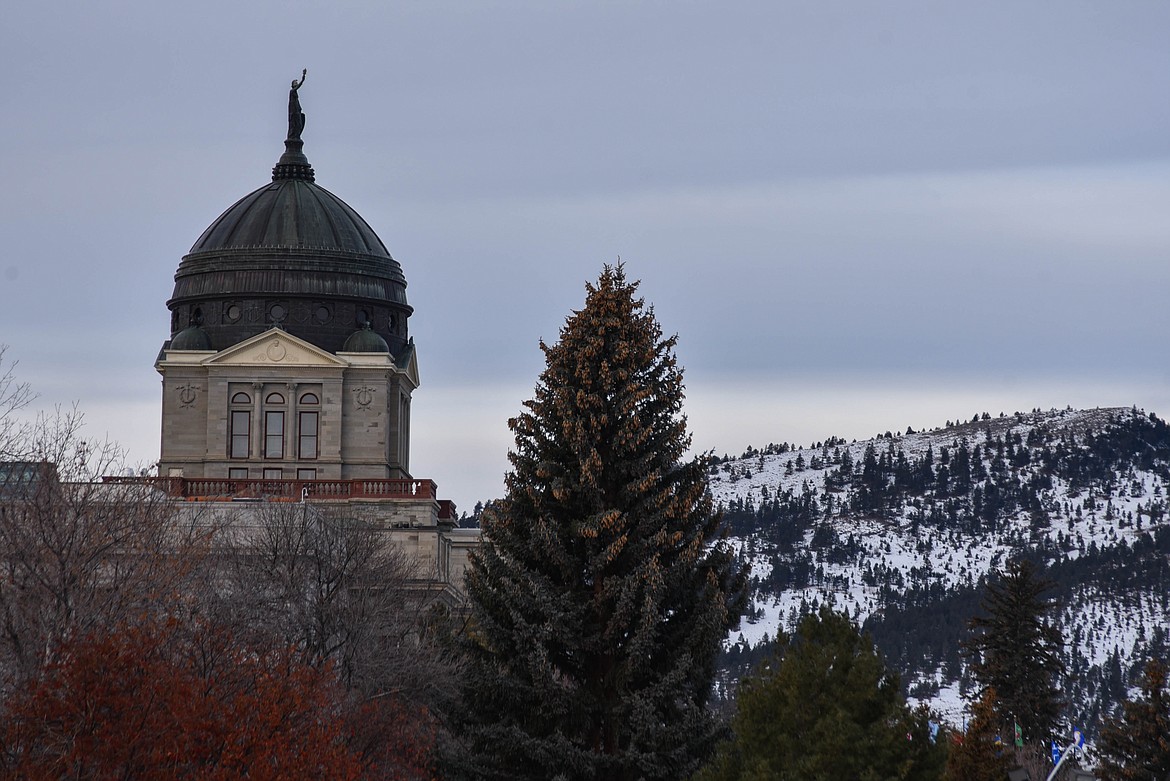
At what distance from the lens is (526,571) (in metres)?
49.0

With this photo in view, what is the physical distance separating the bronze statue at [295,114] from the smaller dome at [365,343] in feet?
39.6

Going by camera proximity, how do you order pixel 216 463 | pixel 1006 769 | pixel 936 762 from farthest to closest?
pixel 216 463 → pixel 1006 769 → pixel 936 762

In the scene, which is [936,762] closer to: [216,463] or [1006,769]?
[1006,769]

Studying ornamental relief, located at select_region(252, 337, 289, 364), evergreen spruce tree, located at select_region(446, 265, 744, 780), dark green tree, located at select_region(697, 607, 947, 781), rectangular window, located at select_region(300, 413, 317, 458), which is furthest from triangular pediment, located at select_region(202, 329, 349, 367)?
dark green tree, located at select_region(697, 607, 947, 781)

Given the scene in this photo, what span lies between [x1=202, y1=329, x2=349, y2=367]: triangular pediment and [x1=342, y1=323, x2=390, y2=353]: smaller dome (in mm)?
1062

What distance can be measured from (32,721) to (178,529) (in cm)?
3838

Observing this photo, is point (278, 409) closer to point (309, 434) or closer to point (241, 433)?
point (309, 434)

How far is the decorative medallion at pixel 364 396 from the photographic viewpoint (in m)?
97.8

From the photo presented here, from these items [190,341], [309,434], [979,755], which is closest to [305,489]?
[309,434]

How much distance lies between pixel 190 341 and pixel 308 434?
19.8 ft

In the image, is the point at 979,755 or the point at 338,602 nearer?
the point at 338,602

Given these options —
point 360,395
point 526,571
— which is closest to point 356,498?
point 360,395

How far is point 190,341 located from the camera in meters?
97.9

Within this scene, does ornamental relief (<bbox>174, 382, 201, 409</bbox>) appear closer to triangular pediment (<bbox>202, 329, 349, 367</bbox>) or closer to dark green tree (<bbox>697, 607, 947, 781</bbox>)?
triangular pediment (<bbox>202, 329, 349, 367</bbox>)
